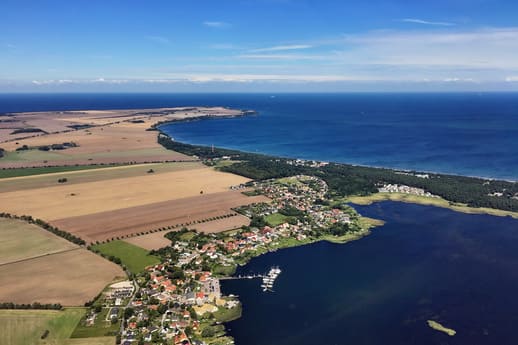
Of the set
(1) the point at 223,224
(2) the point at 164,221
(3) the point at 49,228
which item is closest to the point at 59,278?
(3) the point at 49,228

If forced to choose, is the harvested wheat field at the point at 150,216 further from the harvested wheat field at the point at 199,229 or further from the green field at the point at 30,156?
the green field at the point at 30,156

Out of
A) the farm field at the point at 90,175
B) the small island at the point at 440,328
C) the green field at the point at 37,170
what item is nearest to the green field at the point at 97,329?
the small island at the point at 440,328

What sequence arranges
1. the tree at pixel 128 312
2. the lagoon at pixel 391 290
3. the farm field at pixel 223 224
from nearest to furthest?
1. the lagoon at pixel 391 290
2. the tree at pixel 128 312
3. the farm field at pixel 223 224

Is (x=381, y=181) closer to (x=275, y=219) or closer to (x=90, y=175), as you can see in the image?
(x=275, y=219)

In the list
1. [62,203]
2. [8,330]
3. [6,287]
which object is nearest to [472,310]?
[8,330]

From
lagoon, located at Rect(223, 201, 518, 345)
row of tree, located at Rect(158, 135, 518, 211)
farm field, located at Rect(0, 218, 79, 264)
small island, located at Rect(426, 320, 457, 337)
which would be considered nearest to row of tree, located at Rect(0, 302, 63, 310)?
farm field, located at Rect(0, 218, 79, 264)

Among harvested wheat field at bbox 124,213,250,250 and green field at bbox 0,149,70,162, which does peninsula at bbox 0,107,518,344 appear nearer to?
harvested wheat field at bbox 124,213,250,250
